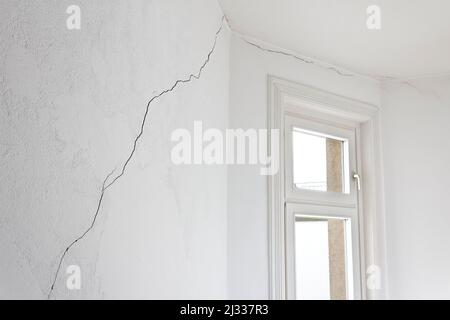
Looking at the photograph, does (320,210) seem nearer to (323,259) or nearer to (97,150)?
(323,259)

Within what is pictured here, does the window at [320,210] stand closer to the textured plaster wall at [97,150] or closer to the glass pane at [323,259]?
the glass pane at [323,259]

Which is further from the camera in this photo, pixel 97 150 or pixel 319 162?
pixel 319 162

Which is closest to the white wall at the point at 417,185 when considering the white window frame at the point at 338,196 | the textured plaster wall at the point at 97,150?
the white window frame at the point at 338,196

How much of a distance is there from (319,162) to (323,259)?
1.34 ft

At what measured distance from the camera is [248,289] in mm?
1559

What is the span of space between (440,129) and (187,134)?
1474 millimetres

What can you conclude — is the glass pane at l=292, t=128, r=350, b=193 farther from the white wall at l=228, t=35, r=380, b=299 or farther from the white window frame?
the white wall at l=228, t=35, r=380, b=299

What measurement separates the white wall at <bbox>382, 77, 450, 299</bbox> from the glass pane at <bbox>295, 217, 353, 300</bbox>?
220 millimetres

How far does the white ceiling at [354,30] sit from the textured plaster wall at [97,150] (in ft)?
1.74

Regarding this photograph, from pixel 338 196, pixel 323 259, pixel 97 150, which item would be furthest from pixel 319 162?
pixel 97 150

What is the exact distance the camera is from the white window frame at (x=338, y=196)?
5.46 ft

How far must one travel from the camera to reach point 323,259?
6.28 ft

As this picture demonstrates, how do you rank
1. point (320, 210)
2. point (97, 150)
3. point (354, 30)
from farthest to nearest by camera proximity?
point (320, 210) < point (354, 30) < point (97, 150)
